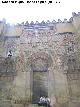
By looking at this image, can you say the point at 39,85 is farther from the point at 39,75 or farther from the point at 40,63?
the point at 40,63

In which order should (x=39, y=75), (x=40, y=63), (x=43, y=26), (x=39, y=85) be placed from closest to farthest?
(x=39, y=85) < (x=39, y=75) < (x=40, y=63) < (x=43, y=26)

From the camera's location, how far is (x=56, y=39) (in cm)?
1706

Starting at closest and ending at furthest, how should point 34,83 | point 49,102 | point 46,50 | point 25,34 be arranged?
point 49,102, point 34,83, point 46,50, point 25,34

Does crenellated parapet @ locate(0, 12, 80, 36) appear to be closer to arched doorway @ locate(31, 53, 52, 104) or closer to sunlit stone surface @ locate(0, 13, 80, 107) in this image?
sunlit stone surface @ locate(0, 13, 80, 107)

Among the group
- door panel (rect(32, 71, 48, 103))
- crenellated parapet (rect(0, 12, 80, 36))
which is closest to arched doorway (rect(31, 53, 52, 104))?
door panel (rect(32, 71, 48, 103))

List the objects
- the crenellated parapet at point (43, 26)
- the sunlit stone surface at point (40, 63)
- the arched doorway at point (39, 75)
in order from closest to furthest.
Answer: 1. the sunlit stone surface at point (40, 63)
2. the arched doorway at point (39, 75)
3. the crenellated parapet at point (43, 26)

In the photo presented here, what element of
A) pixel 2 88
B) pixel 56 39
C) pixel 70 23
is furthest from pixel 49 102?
pixel 70 23

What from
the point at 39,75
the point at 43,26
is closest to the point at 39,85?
the point at 39,75

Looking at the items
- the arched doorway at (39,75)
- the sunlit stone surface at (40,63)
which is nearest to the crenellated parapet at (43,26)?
the sunlit stone surface at (40,63)

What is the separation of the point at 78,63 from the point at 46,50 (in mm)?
2703

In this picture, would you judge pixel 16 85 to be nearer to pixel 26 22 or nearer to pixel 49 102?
pixel 49 102

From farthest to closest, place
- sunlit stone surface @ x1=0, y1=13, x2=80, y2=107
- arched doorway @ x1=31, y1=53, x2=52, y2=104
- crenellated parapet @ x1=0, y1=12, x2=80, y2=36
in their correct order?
crenellated parapet @ x1=0, y1=12, x2=80, y2=36, arched doorway @ x1=31, y1=53, x2=52, y2=104, sunlit stone surface @ x1=0, y1=13, x2=80, y2=107

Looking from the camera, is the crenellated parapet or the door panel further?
the crenellated parapet

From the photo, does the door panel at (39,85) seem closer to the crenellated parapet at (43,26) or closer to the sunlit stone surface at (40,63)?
the sunlit stone surface at (40,63)
